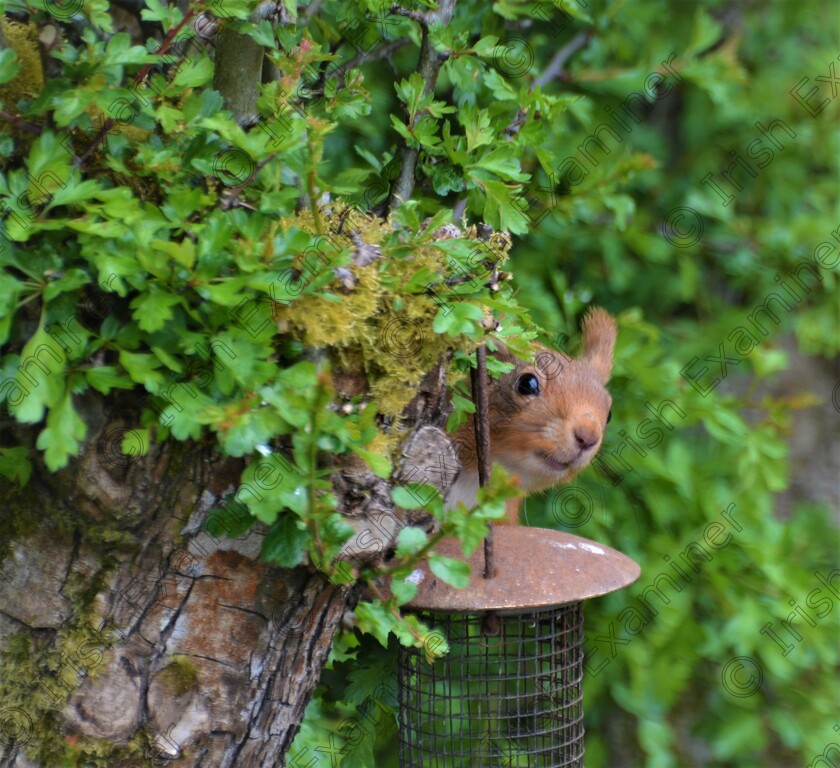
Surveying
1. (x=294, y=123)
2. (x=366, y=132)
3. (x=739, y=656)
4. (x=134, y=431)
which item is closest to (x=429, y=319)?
(x=294, y=123)

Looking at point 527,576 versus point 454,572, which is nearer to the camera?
point 454,572

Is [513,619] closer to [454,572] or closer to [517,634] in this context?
[517,634]

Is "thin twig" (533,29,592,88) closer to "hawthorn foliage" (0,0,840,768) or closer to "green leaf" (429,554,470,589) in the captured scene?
"hawthorn foliage" (0,0,840,768)

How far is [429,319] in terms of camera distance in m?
1.50

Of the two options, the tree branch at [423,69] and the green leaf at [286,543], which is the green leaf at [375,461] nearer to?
the green leaf at [286,543]

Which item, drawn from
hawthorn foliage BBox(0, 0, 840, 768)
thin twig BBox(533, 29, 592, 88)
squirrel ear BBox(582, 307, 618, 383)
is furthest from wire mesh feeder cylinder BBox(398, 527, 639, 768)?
thin twig BBox(533, 29, 592, 88)

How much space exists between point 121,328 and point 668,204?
6.91 feet

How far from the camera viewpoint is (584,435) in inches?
77.5

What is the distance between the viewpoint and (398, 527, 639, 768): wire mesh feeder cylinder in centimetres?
160

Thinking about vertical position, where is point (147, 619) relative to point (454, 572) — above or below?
below

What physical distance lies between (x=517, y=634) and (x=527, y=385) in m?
0.46

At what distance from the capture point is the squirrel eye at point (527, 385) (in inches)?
78.5

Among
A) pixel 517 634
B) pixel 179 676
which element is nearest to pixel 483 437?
pixel 517 634

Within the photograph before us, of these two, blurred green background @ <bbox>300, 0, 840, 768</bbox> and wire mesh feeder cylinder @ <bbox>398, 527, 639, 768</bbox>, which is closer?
wire mesh feeder cylinder @ <bbox>398, 527, 639, 768</bbox>
